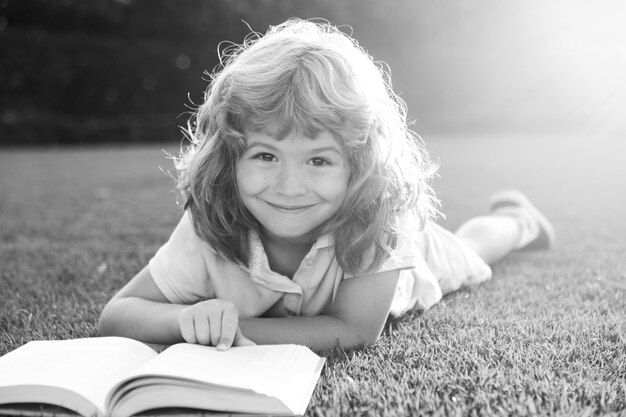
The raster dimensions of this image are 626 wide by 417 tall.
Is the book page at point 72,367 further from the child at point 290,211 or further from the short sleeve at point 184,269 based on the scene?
the short sleeve at point 184,269

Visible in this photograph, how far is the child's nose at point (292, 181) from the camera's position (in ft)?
6.43

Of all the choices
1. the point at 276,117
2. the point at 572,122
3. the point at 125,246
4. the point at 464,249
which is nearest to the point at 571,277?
the point at 464,249

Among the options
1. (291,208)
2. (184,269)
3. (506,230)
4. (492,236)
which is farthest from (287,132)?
(506,230)

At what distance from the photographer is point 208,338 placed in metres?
1.83

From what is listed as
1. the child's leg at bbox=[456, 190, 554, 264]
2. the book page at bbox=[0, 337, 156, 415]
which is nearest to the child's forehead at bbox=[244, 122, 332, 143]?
the book page at bbox=[0, 337, 156, 415]

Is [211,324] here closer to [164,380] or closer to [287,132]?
[164,380]

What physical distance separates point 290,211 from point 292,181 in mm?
118

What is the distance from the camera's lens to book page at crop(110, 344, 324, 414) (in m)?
1.51

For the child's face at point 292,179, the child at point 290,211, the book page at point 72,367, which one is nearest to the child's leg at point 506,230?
the child at point 290,211

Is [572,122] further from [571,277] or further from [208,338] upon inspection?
[208,338]

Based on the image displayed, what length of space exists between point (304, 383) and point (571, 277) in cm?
177

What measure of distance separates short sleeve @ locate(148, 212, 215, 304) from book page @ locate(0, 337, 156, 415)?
1.33ft

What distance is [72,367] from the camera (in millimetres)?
1649

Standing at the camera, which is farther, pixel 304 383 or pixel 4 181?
pixel 4 181
